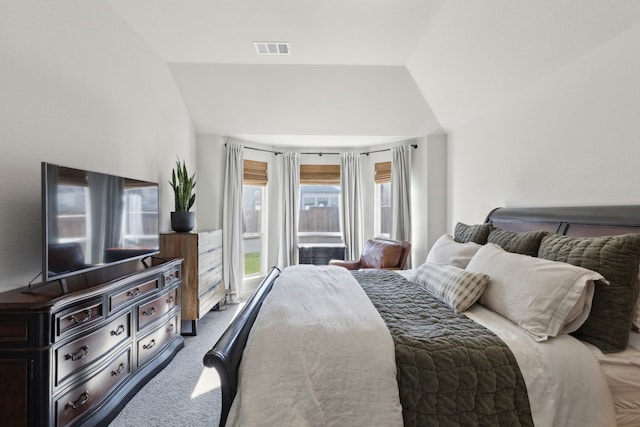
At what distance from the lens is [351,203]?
16.1 ft

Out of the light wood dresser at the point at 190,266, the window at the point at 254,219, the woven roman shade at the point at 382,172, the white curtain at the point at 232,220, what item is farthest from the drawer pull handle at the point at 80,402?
the woven roman shade at the point at 382,172

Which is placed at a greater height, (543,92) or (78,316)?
(543,92)

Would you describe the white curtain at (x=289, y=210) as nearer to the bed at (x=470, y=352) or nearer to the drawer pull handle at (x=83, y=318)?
the bed at (x=470, y=352)

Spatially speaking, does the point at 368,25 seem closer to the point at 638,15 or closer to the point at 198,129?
the point at 638,15

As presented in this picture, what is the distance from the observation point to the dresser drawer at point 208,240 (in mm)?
3155

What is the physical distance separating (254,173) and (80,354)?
3.38 metres

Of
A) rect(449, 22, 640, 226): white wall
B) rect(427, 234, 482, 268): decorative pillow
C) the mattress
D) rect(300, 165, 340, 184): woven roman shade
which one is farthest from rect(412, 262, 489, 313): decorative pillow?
rect(300, 165, 340, 184): woven roman shade

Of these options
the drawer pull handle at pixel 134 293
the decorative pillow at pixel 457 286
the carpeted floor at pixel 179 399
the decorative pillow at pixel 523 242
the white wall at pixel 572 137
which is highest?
the white wall at pixel 572 137

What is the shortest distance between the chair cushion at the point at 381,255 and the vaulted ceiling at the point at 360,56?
5.00 feet

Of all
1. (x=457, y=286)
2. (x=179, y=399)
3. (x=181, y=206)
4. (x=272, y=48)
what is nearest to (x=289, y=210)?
(x=181, y=206)

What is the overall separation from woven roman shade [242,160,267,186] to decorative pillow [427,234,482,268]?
2997mm

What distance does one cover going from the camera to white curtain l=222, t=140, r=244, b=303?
168 inches

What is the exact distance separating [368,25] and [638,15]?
1747 mm

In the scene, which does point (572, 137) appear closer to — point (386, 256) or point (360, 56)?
point (360, 56)
